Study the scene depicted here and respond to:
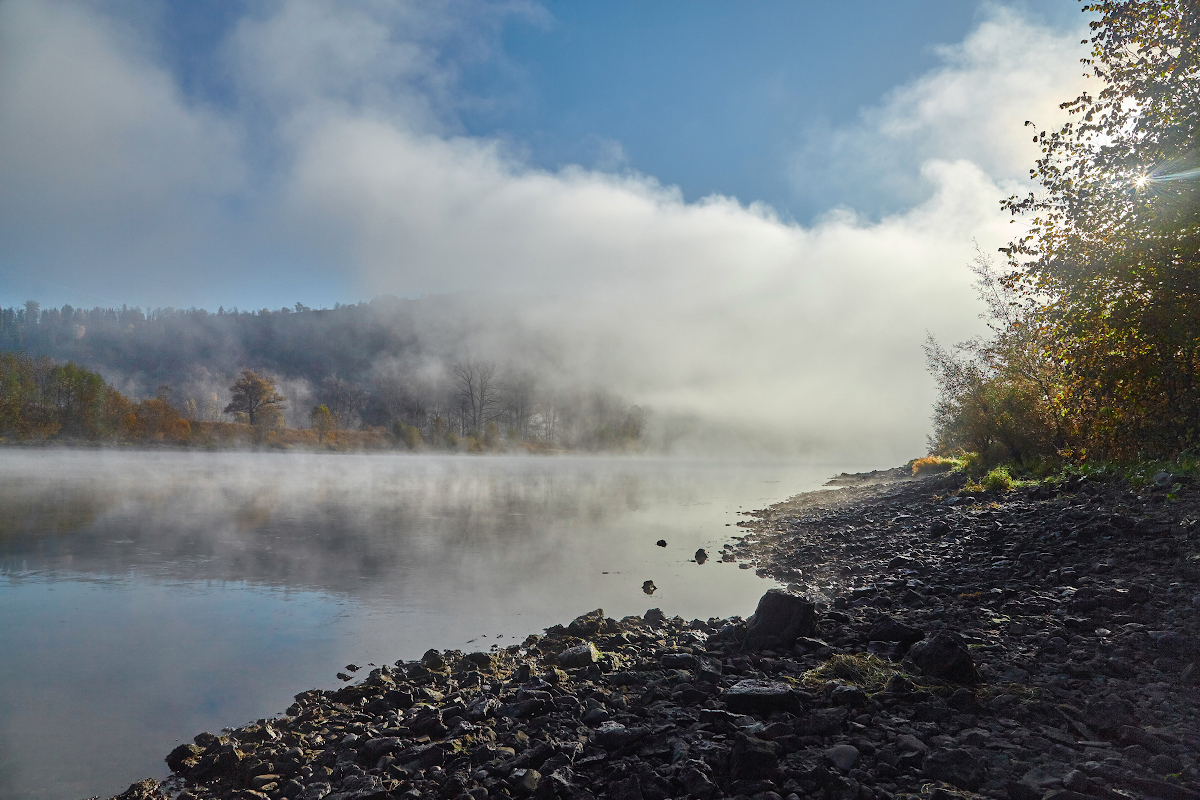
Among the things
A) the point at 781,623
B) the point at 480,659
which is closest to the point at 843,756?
the point at 781,623

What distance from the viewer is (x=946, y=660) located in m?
6.59

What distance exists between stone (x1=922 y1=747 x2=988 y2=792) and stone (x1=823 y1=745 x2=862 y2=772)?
0.54 meters

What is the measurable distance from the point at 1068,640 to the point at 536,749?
6.74 meters

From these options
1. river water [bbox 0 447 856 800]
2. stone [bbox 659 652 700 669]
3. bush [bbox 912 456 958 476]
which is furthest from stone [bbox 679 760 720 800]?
bush [bbox 912 456 958 476]

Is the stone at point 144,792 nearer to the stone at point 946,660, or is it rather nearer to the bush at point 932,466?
the stone at point 946,660

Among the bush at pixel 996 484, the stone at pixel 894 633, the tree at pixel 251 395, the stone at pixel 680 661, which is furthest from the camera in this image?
the tree at pixel 251 395

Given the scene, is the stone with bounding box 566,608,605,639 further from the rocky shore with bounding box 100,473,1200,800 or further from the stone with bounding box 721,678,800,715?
the stone with bounding box 721,678,800,715

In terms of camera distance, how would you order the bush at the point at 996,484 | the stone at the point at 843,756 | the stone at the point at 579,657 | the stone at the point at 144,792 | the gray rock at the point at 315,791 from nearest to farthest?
the stone at the point at 843,756 → the gray rock at the point at 315,791 → the stone at the point at 144,792 → the stone at the point at 579,657 → the bush at the point at 996,484

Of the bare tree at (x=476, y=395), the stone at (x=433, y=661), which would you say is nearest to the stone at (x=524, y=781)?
the stone at (x=433, y=661)

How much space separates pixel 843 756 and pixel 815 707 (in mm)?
1187

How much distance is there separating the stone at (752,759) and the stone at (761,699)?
102 centimetres

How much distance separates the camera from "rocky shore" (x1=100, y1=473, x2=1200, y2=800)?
16.3 ft

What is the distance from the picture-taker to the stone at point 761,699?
6355mm

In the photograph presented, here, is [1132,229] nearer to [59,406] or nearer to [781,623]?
[781,623]
